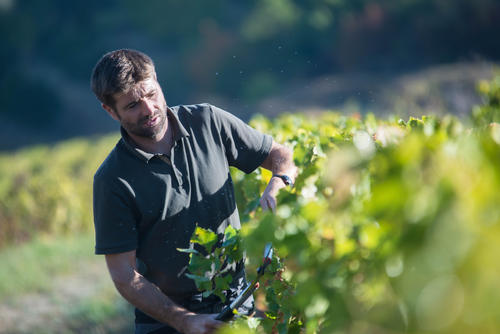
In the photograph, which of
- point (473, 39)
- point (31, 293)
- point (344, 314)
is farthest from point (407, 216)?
point (473, 39)

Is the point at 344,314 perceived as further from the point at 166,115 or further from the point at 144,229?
the point at 166,115

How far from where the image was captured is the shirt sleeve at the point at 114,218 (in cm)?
235

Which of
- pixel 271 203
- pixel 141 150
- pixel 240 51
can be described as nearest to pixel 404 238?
pixel 271 203

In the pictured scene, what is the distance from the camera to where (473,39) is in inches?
886

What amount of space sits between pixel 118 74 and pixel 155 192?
0.53 metres

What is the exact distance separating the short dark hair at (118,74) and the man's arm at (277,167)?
0.69 metres

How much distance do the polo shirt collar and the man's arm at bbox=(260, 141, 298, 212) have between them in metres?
0.45

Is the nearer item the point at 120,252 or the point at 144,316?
the point at 120,252

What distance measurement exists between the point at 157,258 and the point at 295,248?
51.4 inches

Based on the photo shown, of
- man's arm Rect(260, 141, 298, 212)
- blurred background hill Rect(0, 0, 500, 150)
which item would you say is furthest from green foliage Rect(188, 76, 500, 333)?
blurred background hill Rect(0, 0, 500, 150)

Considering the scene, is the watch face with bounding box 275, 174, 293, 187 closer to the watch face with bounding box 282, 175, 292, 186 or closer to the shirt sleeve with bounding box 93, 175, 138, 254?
the watch face with bounding box 282, 175, 292, 186

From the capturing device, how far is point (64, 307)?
656 cm

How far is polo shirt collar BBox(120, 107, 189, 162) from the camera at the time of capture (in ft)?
8.06

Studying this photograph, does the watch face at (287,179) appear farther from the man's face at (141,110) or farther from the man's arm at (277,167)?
the man's face at (141,110)
